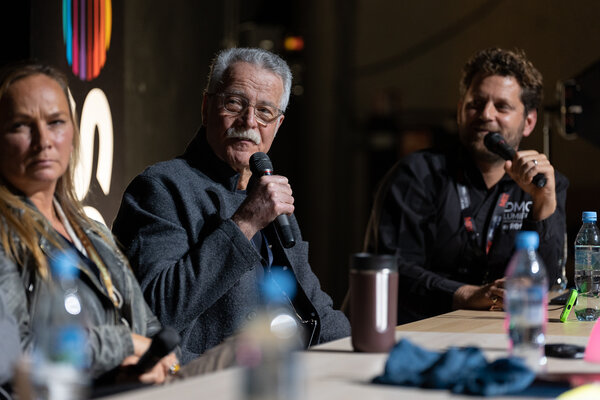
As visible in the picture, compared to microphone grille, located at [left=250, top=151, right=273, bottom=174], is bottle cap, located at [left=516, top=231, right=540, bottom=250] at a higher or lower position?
lower

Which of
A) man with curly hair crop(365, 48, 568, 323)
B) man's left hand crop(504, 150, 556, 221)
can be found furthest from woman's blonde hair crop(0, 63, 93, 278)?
man's left hand crop(504, 150, 556, 221)

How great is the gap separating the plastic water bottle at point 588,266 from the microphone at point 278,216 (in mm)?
798

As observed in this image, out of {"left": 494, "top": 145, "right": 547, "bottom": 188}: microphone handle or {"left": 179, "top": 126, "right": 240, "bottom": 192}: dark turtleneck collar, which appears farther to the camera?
{"left": 494, "top": 145, "right": 547, "bottom": 188}: microphone handle

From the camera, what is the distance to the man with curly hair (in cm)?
267

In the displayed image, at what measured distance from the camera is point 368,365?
1273 mm

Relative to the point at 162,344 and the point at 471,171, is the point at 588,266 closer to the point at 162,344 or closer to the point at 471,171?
the point at 471,171

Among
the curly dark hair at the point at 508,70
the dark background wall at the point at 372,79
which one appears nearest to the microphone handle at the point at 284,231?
the curly dark hair at the point at 508,70

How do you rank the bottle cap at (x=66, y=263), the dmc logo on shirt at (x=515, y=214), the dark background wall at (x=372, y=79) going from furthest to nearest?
the dark background wall at (x=372, y=79), the dmc logo on shirt at (x=515, y=214), the bottle cap at (x=66, y=263)

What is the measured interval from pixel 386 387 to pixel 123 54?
89.8 inches

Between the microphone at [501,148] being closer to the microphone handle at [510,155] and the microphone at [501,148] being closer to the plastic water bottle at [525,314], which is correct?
the microphone handle at [510,155]

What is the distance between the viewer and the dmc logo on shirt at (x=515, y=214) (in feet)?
8.98

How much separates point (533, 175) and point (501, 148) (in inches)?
5.8

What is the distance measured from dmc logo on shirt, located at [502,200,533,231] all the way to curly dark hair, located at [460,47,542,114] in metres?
0.42

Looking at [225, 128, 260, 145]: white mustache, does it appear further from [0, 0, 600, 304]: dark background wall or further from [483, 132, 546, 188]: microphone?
[0, 0, 600, 304]: dark background wall
